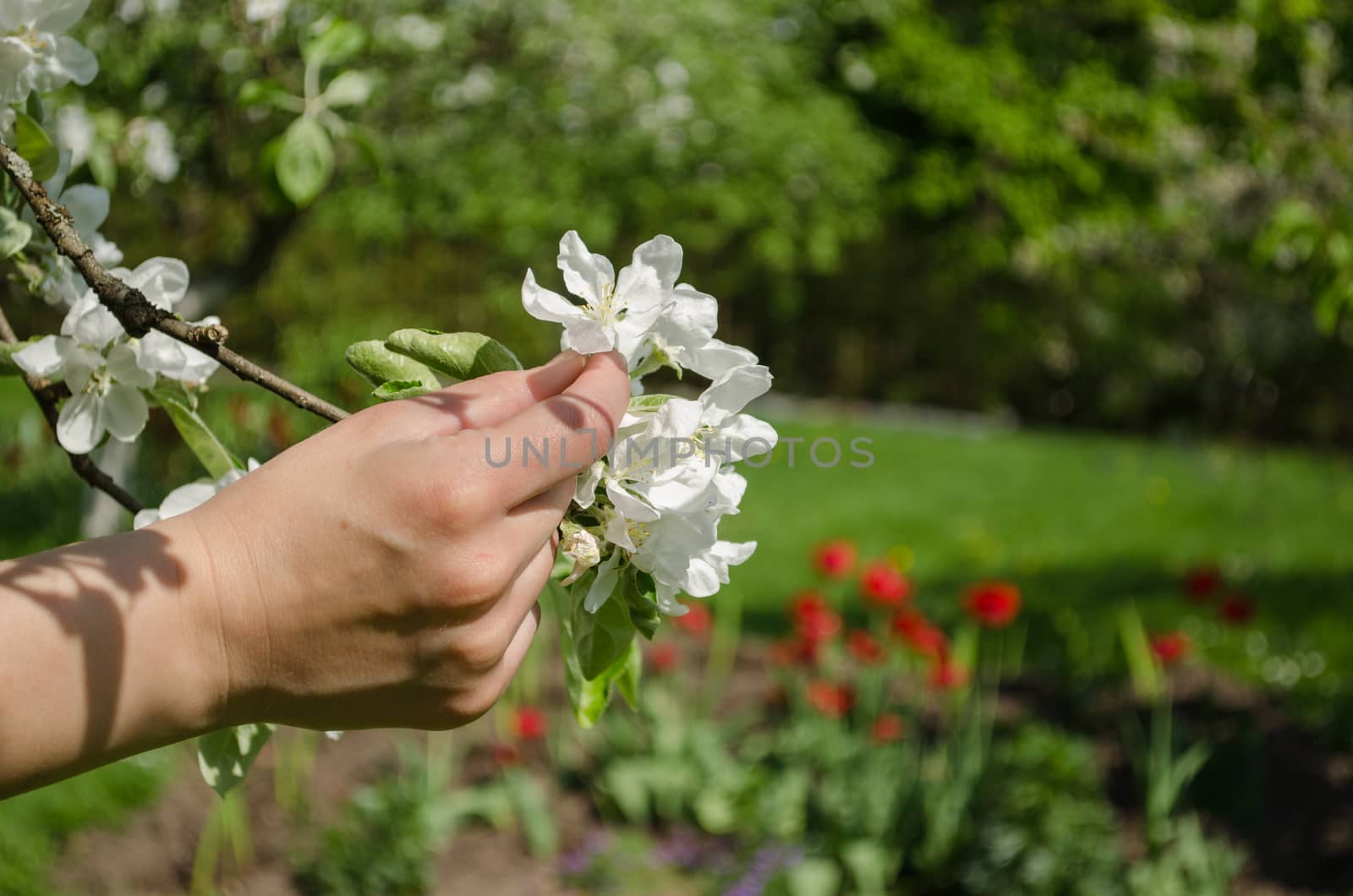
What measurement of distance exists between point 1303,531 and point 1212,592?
3560mm

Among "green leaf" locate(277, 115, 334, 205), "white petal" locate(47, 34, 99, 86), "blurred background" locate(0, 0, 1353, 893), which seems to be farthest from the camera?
"blurred background" locate(0, 0, 1353, 893)

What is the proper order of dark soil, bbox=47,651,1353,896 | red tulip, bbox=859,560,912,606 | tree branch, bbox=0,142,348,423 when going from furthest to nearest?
red tulip, bbox=859,560,912,606 < dark soil, bbox=47,651,1353,896 < tree branch, bbox=0,142,348,423

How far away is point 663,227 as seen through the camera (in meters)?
10.2

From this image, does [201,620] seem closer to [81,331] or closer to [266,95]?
[81,331]

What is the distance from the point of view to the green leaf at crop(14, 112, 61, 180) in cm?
94

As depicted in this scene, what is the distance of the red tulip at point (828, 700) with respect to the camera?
2898mm

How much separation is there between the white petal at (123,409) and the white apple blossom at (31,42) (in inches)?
10.3

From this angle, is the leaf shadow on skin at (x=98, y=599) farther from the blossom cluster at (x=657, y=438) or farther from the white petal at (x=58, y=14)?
the white petal at (x=58, y=14)

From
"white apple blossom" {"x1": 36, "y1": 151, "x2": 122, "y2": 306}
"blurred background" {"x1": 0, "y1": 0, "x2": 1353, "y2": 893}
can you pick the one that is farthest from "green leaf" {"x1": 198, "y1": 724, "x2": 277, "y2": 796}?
"blurred background" {"x1": 0, "y1": 0, "x2": 1353, "y2": 893}

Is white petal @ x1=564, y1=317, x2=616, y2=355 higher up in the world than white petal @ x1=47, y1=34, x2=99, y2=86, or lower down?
lower down

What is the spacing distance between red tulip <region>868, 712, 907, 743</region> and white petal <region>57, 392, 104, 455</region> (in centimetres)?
229

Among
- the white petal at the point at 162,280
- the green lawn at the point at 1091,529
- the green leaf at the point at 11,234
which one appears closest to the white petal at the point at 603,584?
the white petal at the point at 162,280

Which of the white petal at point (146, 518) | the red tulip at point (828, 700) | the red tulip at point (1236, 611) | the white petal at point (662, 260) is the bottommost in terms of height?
the red tulip at point (828, 700)

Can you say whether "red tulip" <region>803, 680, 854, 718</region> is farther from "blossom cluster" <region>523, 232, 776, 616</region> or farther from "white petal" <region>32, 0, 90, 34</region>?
"white petal" <region>32, 0, 90, 34</region>
